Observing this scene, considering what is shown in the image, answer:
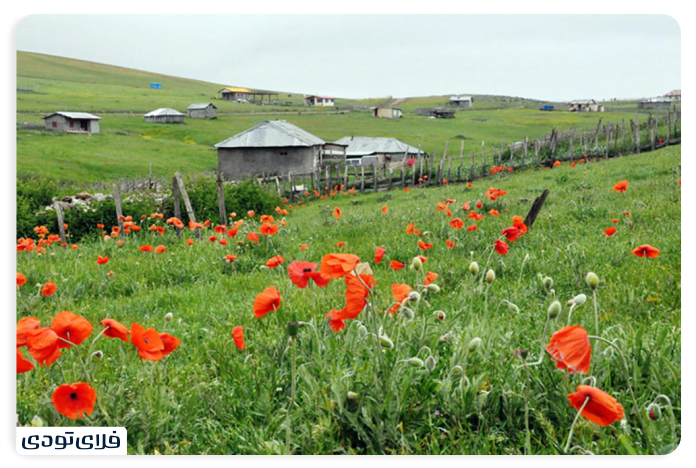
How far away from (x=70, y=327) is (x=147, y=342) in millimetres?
287

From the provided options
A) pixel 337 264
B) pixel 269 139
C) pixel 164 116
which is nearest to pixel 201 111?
pixel 164 116

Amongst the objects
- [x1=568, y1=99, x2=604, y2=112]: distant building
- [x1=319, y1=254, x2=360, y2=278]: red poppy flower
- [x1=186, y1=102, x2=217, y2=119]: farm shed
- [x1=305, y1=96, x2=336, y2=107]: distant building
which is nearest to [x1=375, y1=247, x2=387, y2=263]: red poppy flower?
[x1=319, y1=254, x2=360, y2=278]: red poppy flower

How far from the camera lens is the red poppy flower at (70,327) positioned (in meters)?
1.96

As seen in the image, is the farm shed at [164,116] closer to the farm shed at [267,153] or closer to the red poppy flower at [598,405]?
the farm shed at [267,153]

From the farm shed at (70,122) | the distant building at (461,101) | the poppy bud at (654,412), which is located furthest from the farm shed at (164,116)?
the poppy bud at (654,412)

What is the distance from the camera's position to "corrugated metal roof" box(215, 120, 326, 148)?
42000 millimetres

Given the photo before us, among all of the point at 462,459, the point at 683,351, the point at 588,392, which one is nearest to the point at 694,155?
the point at 683,351

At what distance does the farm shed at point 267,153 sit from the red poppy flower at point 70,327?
40.4 meters

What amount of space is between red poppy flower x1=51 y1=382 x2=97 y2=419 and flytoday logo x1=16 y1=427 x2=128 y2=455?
0.21 m

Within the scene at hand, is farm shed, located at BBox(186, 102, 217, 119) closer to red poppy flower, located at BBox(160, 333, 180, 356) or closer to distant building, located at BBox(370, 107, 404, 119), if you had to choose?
distant building, located at BBox(370, 107, 404, 119)

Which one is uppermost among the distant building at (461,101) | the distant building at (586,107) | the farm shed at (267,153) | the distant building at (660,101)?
the distant building at (461,101)

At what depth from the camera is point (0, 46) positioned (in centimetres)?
307

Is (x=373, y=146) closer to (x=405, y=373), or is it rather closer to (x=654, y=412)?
(x=405, y=373)

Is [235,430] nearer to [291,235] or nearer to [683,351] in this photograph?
[683,351]
